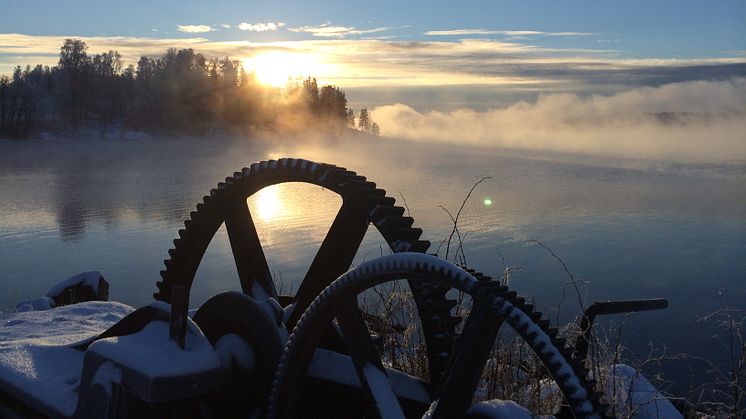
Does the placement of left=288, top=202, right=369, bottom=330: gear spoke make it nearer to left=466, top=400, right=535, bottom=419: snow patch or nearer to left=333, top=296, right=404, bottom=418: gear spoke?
left=333, top=296, right=404, bottom=418: gear spoke

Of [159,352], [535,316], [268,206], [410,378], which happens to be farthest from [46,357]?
[268,206]

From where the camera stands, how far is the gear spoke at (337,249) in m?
3.93

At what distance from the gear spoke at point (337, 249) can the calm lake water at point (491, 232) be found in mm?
2476

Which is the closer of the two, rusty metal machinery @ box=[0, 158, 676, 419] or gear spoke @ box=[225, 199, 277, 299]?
rusty metal machinery @ box=[0, 158, 676, 419]

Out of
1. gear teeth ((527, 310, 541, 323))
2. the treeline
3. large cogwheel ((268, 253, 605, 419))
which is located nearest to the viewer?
large cogwheel ((268, 253, 605, 419))

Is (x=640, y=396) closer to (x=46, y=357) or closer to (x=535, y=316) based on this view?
(x=535, y=316)

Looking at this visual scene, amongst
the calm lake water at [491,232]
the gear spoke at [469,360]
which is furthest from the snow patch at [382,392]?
the calm lake water at [491,232]

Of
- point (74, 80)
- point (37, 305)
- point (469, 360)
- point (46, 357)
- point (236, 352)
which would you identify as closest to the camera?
point (469, 360)

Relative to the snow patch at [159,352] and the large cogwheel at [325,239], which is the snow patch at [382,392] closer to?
the large cogwheel at [325,239]

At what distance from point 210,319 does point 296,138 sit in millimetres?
103828

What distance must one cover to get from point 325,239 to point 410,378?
3.50 ft

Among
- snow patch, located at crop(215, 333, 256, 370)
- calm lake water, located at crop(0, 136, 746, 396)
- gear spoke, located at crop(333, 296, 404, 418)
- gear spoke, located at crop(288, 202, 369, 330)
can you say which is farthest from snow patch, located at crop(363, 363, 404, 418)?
calm lake water, located at crop(0, 136, 746, 396)

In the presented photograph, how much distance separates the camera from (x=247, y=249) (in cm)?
470

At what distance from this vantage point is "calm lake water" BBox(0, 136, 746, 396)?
645 inches
